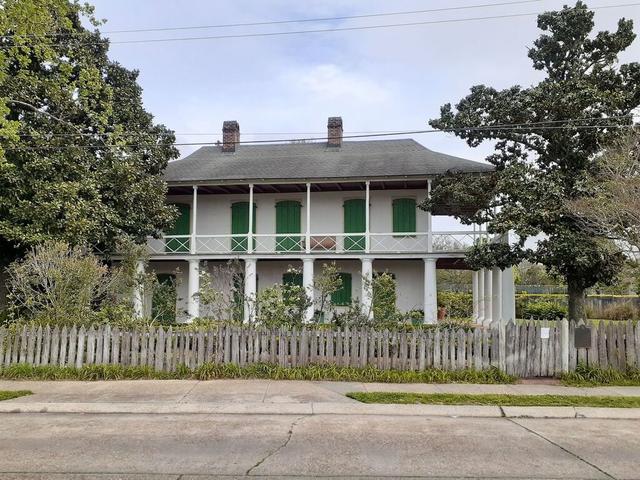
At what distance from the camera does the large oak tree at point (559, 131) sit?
13.1 m

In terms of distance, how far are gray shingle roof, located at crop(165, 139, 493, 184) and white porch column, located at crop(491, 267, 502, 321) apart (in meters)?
4.33

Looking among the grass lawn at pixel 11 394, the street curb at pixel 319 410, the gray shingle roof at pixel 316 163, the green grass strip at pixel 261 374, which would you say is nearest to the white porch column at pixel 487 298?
the gray shingle roof at pixel 316 163

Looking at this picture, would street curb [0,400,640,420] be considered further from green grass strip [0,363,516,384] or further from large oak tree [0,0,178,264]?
large oak tree [0,0,178,264]

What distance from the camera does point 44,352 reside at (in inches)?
401

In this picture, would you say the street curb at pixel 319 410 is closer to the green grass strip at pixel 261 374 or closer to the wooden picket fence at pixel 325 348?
the green grass strip at pixel 261 374

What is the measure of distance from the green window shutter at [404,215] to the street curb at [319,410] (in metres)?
13.2

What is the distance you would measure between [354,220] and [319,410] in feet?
45.8

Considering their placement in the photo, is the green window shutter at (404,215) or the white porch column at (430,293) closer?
the white porch column at (430,293)

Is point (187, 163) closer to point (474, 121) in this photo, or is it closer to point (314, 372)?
point (474, 121)

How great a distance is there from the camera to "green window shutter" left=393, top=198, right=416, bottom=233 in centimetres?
2077

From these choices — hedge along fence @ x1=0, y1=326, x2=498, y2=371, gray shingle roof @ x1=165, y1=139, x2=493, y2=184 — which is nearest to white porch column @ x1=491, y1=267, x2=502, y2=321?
gray shingle roof @ x1=165, y1=139, x2=493, y2=184

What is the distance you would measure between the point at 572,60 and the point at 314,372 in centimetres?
1134

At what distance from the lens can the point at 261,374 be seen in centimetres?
997

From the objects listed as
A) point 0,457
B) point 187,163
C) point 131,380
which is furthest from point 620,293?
point 0,457
